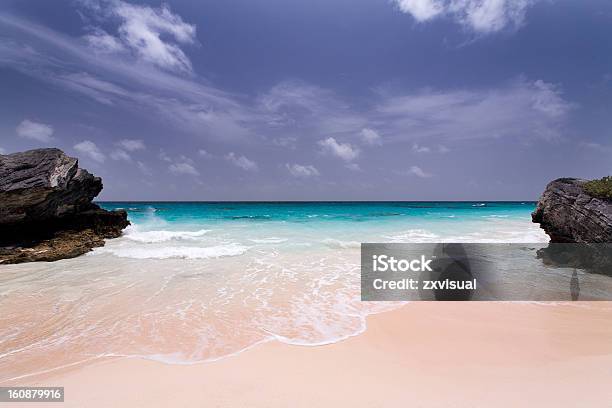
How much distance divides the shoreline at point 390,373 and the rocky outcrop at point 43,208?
12.0 meters

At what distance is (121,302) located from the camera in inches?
287

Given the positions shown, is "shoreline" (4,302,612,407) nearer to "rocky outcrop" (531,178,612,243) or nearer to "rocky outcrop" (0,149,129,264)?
"rocky outcrop" (531,178,612,243)

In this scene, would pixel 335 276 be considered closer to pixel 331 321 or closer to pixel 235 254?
pixel 331 321

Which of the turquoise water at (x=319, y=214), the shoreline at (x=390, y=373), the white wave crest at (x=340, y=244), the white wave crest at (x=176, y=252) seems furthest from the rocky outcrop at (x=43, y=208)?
the turquoise water at (x=319, y=214)

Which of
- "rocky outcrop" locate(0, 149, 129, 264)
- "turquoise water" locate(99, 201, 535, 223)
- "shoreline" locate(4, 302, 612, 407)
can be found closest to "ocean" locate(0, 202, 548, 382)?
"shoreline" locate(4, 302, 612, 407)

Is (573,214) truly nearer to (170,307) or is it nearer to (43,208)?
(170,307)

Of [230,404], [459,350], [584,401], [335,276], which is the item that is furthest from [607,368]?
[335,276]

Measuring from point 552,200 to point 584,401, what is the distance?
10690 millimetres

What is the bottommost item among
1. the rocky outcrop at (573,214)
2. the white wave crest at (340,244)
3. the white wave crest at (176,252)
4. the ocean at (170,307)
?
the ocean at (170,307)

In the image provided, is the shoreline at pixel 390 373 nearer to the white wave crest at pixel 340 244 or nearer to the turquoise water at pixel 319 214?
the white wave crest at pixel 340 244

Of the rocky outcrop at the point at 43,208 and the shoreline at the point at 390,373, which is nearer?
the shoreline at the point at 390,373

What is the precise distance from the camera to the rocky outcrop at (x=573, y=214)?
30.8 feet

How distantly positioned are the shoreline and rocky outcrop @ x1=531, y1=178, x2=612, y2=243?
554 cm

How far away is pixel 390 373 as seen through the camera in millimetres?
4023
